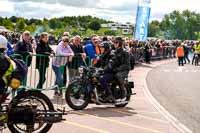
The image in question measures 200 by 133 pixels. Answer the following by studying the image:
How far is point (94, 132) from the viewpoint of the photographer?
9.31m

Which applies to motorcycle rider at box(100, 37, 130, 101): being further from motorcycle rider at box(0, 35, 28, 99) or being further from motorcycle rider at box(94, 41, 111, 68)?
motorcycle rider at box(0, 35, 28, 99)

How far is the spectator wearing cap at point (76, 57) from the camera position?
15041 millimetres

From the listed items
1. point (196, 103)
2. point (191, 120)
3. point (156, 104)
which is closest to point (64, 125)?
point (191, 120)

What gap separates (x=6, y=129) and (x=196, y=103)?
7116 millimetres

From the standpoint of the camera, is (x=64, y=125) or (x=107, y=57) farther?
(x=107, y=57)

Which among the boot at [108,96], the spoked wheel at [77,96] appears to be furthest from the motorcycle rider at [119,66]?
the spoked wheel at [77,96]

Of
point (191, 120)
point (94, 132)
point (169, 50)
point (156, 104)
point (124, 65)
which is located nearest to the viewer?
point (94, 132)

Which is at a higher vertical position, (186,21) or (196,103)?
(186,21)

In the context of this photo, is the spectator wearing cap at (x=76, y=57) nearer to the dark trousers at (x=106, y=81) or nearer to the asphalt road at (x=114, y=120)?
the asphalt road at (x=114, y=120)

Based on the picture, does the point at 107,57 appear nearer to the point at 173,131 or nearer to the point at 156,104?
the point at 156,104

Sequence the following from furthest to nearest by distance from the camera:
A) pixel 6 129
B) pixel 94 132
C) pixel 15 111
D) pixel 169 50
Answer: pixel 169 50, pixel 94 132, pixel 6 129, pixel 15 111

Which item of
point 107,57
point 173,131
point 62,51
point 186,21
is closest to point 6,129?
point 173,131

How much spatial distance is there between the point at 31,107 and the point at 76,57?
23.0 feet

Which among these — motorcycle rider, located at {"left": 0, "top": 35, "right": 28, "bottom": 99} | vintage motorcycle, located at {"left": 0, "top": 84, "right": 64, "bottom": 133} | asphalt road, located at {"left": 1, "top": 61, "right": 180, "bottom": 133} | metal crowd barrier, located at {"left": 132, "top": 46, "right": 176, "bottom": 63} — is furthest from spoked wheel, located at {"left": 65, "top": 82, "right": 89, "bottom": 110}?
metal crowd barrier, located at {"left": 132, "top": 46, "right": 176, "bottom": 63}
